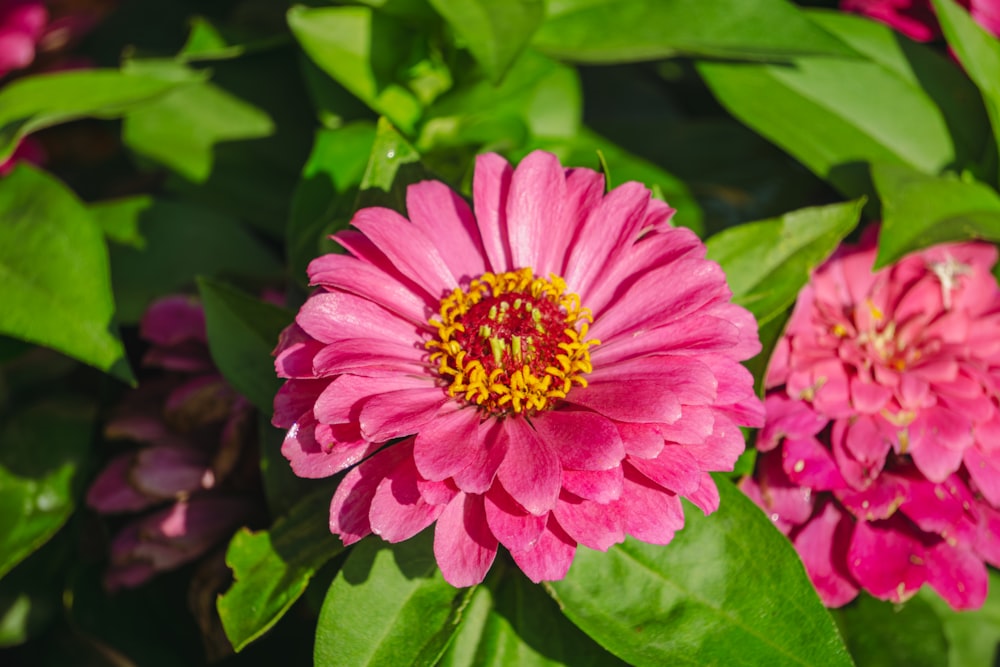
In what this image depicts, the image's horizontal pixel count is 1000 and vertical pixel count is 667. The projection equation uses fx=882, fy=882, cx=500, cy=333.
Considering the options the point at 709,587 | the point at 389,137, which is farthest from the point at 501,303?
the point at 709,587

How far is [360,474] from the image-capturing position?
0.57 metres

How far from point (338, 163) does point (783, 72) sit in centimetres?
48

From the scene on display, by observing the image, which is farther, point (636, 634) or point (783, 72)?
point (783, 72)

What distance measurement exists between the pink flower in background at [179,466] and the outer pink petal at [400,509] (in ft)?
0.87

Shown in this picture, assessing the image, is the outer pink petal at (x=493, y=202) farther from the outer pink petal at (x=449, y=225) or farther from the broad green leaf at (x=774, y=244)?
the broad green leaf at (x=774, y=244)

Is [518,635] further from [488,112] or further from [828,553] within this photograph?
[488,112]

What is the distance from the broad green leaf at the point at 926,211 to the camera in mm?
755

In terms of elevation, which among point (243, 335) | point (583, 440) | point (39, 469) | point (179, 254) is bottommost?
point (39, 469)

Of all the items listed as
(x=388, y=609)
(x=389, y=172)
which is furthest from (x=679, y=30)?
(x=388, y=609)

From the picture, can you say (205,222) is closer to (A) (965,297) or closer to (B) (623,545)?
(B) (623,545)

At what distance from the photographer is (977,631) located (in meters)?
0.88

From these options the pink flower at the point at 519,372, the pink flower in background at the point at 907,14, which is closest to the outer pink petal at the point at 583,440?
the pink flower at the point at 519,372

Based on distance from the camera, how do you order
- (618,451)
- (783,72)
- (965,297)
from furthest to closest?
(783,72) < (965,297) < (618,451)

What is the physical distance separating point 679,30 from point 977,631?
2.18ft
